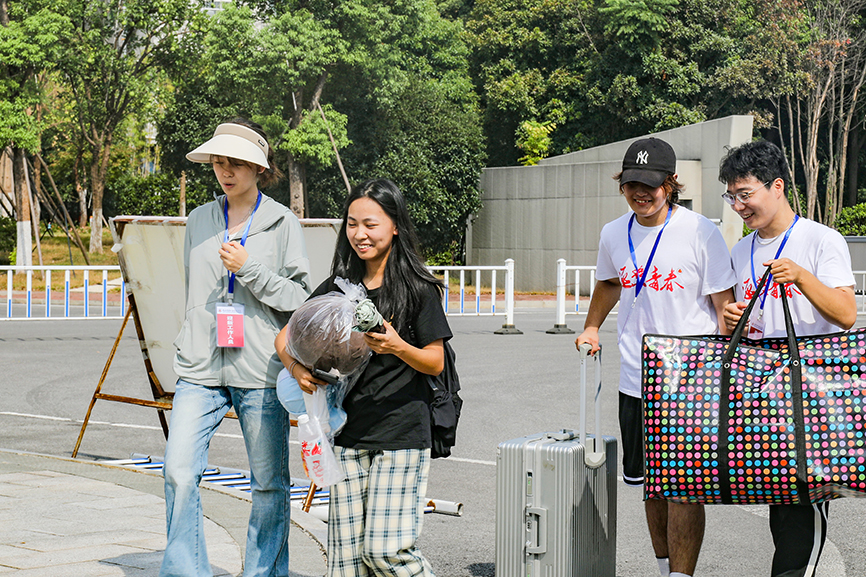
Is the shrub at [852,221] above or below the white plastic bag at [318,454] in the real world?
above

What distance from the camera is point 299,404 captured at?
349cm

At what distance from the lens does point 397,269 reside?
3406 millimetres

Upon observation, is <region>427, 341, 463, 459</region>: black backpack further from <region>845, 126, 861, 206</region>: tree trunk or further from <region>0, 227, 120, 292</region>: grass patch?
<region>845, 126, 861, 206</region>: tree trunk

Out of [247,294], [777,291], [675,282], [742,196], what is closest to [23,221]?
[247,294]

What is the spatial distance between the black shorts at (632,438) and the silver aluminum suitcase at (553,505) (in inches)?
7.0

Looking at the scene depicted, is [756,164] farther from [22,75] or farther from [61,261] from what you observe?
[61,261]

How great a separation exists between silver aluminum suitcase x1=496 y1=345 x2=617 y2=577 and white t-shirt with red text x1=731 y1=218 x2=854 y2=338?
2.27 feet

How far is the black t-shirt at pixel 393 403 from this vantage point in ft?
10.8

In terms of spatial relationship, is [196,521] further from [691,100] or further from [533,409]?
[691,100]

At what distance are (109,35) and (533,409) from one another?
2667cm

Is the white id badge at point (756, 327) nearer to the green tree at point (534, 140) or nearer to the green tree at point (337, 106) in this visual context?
the green tree at point (337, 106)

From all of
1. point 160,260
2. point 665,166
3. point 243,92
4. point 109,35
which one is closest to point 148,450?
point 160,260

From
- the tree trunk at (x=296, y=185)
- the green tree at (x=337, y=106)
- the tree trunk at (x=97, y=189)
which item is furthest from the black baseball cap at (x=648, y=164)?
the tree trunk at (x=97, y=189)

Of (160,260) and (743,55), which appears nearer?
(160,260)
